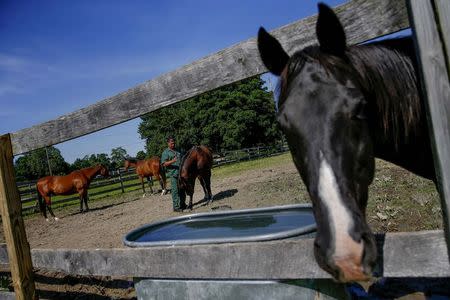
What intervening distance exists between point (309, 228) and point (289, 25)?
3.57ft

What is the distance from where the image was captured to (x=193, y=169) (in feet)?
37.7

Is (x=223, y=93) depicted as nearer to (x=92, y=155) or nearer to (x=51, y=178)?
(x=51, y=178)

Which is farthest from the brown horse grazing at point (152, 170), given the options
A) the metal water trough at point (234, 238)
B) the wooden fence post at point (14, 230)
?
the metal water trough at point (234, 238)

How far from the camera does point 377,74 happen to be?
5.56 ft

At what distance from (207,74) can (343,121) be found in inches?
37.4

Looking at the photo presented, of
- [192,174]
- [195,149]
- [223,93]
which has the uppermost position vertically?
[223,93]

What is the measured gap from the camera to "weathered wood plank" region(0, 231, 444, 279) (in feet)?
4.67

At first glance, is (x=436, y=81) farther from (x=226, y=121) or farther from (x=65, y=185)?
(x=226, y=121)

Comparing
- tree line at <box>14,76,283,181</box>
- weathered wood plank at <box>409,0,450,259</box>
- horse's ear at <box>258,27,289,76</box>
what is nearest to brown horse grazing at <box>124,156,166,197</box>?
horse's ear at <box>258,27,289,76</box>

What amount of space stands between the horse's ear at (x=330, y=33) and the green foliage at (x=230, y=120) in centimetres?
5367

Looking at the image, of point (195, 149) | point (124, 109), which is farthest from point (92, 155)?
point (124, 109)

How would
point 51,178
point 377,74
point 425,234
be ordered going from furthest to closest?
point 51,178 → point 377,74 → point 425,234

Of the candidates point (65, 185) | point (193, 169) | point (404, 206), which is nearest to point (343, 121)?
point (404, 206)

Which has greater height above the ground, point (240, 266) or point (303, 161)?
point (303, 161)
